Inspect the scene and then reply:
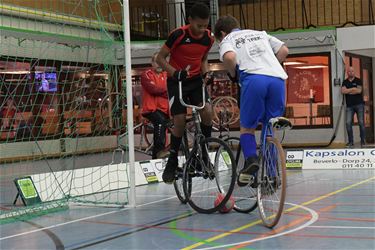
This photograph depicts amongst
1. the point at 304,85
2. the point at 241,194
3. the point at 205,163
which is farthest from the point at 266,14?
the point at 205,163

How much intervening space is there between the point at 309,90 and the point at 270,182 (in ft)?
42.2

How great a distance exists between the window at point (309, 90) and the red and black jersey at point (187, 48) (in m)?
11.4

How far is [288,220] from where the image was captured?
5117 mm

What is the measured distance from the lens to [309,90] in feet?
56.8

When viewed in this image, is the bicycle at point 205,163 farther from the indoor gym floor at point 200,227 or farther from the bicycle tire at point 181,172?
the indoor gym floor at point 200,227

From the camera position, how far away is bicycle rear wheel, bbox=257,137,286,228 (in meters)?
4.85

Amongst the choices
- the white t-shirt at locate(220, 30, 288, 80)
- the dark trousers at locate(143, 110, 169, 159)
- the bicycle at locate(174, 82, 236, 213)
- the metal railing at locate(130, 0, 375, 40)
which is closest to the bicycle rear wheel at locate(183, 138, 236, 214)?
the bicycle at locate(174, 82, 236, 213)

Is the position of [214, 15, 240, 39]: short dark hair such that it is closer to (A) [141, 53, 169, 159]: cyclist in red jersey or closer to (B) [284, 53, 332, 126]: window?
(A) [141, 53, 169, 159]: cyclist in red jersey

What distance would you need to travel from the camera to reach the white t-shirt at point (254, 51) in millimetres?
4930

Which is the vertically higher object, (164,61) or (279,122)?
(164,61)

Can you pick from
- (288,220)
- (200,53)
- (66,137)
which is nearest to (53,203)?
(200,53)

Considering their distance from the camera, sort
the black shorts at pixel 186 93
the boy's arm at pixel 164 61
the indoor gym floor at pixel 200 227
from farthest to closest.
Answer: the black shorts at pixel 186 93 → the boy's arm at pixel 164 61 → the indoor gym floor at pixel 200 227

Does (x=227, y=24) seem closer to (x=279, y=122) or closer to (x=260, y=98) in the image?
(x=260, y=98)

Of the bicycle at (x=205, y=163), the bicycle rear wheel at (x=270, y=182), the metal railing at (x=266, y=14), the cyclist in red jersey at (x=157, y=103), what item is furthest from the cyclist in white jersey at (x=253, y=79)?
the metal railing at (x=266, y=14)
